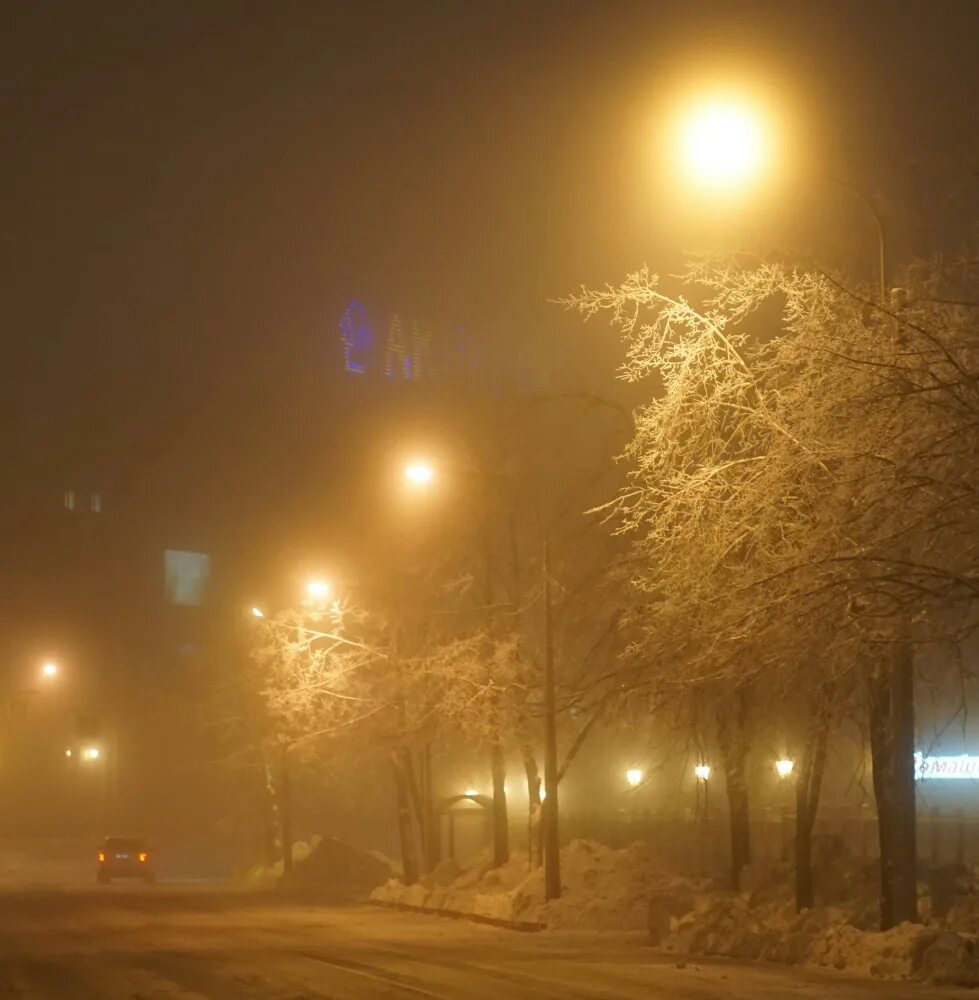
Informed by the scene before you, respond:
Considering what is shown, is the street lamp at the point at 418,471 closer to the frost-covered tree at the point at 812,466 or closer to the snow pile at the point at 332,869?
the frost-covered tree at the point at 812,466

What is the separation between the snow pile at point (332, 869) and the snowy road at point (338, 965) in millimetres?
15604

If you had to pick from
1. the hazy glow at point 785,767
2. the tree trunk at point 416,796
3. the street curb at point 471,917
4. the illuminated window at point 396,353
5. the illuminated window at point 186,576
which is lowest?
the street curb at point 471,917

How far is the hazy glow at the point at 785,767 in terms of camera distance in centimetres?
3080

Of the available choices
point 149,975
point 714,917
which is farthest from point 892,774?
point 149,975

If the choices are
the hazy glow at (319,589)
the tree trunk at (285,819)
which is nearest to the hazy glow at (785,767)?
the hazy glow at (319,589)

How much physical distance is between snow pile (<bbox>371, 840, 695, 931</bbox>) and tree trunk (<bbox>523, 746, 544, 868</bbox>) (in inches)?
11.3

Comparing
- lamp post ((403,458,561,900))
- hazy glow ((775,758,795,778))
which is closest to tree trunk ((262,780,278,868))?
hazy glow ((775,758,795,778))

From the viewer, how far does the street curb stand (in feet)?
95.6

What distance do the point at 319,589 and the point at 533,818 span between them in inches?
290

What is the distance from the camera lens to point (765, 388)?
1620cm

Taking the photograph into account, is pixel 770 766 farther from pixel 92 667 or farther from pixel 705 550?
pixel 92 667

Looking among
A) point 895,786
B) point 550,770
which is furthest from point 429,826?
point 895,786

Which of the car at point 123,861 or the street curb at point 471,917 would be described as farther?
the car at point 123,861

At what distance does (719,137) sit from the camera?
15.8m
